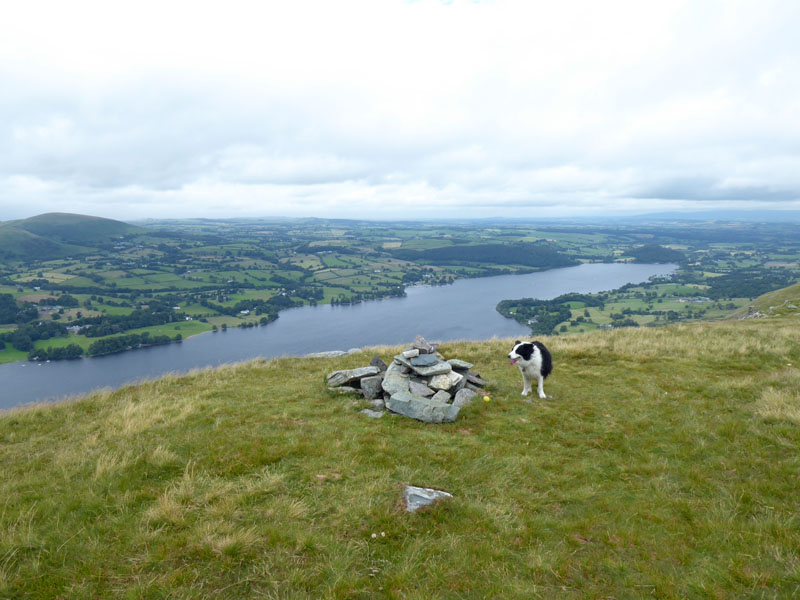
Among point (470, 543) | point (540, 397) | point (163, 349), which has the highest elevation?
point (470, 543)

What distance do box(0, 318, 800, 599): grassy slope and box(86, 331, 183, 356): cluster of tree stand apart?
8068 cm

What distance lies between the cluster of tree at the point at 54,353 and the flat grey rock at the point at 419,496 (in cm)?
9206

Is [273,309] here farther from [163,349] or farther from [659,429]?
[659,429]

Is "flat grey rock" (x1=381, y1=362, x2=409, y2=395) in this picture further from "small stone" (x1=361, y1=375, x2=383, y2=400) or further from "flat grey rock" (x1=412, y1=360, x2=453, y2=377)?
"flat grey rock" (x1=412, y1=360, x2=453, y2=377)

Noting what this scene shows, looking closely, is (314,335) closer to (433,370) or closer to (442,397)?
(433,370)

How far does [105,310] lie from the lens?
317 feet

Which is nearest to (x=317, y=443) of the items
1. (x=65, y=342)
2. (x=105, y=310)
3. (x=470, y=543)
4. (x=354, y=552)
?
(x=354, y=552)

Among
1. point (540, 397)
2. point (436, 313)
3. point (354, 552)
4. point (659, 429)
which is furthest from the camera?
point (436, 313)

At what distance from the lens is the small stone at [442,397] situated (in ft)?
37.3

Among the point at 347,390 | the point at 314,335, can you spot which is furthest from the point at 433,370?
the point at 314,335

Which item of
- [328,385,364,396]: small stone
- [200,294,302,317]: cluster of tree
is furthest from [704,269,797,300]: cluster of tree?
[200,294,302,317]: cluster of tree

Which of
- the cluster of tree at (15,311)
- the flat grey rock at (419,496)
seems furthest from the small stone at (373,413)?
the cluster of tree at (15,311)

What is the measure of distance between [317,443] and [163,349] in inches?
3454

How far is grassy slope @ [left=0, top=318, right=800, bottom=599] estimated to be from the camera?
446cm
